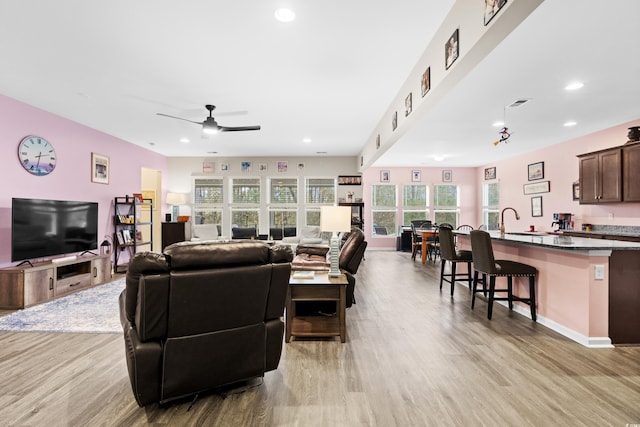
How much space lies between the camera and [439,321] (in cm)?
339

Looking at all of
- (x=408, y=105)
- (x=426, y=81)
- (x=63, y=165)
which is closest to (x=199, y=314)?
(x=426, y=81)

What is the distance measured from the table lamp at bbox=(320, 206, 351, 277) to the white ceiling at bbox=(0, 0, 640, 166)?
1633 mm

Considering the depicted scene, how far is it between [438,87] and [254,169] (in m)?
6.88

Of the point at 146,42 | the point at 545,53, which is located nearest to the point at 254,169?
the point at 146,42

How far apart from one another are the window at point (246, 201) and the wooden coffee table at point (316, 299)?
21.4ft

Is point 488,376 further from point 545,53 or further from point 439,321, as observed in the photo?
point 545,53

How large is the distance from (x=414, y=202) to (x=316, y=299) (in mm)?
7851

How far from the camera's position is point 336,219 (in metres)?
3.17

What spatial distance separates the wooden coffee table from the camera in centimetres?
283

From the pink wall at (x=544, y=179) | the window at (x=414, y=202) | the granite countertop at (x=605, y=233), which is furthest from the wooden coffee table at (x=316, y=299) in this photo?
the window at (x=414, y=202)

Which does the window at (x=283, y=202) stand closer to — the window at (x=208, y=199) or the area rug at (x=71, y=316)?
the window at (x=208, y=199)

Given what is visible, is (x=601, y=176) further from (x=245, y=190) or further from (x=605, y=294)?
(x=245, y=190)

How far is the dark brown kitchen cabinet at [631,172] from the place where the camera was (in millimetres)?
4770

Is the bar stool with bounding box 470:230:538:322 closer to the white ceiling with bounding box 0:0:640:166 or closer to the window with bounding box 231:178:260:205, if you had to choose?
the white ceiling with bounding box 0:0:640:166
